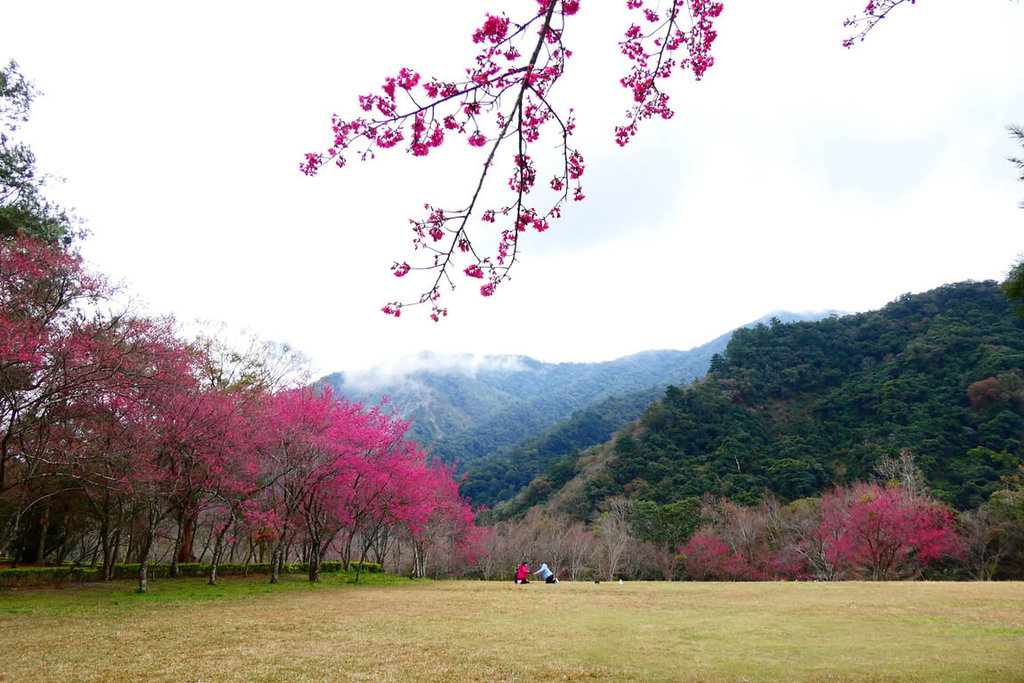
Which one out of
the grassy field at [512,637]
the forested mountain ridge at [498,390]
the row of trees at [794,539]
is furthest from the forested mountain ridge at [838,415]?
the grassy field at [512,637]

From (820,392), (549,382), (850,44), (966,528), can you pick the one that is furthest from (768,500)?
(549,382)

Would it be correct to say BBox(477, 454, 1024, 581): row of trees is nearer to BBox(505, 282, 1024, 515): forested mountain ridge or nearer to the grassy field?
BBox(505, 282, 1024, 515): forested mountain ridge

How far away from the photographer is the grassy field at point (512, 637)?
5.43m

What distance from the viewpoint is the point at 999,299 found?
4212 centimetres

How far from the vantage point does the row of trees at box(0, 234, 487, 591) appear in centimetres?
1081

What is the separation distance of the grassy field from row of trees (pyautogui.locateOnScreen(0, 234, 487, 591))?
281cm

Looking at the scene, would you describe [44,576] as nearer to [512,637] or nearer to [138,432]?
[138,432]

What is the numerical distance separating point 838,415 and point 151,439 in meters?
43.0

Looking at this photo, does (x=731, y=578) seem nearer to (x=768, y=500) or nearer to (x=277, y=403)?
(x=768, y=500)

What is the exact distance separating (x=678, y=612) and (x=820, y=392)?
40575mm

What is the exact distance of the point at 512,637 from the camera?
7.55 m

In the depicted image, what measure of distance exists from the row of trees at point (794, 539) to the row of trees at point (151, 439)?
12306 millimetres

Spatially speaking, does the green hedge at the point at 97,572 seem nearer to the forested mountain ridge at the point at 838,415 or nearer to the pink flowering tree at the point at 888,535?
the forested mountain ridge at the point at 838,415

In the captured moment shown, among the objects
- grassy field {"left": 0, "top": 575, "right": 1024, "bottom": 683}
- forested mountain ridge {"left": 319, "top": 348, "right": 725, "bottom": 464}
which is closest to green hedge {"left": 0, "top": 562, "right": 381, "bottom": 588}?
grassy field {"left": 0, "top": 575, "right": 1024, "bottom": 683}
